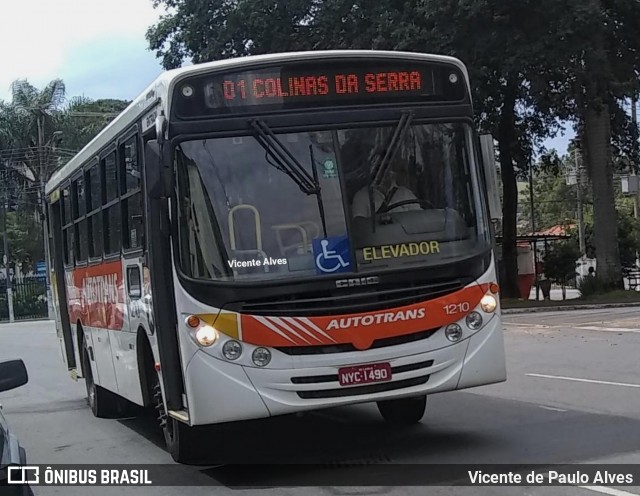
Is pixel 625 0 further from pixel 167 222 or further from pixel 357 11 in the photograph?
pixel 167 222

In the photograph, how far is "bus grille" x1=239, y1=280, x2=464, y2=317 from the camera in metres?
7.25

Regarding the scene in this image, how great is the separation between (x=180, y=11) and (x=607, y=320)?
19.3 m

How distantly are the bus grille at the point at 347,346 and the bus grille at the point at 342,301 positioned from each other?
9.9 inches

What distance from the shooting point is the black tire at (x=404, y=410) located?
9492mm

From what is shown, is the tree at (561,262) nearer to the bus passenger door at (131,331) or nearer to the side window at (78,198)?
the side window at (78,198)

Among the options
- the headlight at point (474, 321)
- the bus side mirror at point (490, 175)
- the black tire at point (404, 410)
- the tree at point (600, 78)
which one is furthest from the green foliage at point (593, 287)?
the headlight at point (474, 321)

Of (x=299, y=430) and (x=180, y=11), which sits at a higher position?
(x=180, y=11)

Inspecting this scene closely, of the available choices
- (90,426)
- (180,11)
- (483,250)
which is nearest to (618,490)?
(483,250)

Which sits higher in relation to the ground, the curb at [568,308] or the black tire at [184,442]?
the black tire at [184,442]

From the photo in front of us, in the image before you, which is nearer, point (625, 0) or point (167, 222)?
point (167, 222)

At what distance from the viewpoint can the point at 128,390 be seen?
9.81m

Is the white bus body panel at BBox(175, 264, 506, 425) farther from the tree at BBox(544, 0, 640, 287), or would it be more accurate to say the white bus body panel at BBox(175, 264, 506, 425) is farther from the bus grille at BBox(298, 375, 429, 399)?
the tree at BBox(544, 0, 640, 287)

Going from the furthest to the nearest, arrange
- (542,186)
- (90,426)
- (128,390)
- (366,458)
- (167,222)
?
(542,186) → (90,426) → (128,390) → (366,458) → (167,222)

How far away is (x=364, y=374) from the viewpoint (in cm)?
738
